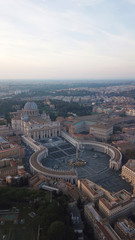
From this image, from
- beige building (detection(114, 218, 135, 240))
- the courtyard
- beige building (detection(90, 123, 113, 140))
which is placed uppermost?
beige building (detection(90, 123, 113, 140))

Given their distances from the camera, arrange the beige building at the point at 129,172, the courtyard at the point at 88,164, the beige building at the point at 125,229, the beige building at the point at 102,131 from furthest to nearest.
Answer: the beige building at the point at 102,131
the courtyard at the point at 88,164
the beige building at the point at 129,172
the beige building at the point at 125,229

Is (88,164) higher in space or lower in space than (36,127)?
lower

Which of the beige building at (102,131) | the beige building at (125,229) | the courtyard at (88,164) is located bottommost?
the courtyard at (88,164)

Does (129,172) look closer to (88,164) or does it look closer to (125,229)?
(88,164)

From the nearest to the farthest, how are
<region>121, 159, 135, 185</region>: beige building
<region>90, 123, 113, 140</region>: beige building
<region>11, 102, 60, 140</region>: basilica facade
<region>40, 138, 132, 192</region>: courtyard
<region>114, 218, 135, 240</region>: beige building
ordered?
<region>114, 218, 135, 240</region>: beige building < <region>121, 159, 135, 185</region>: beige building < <region>40, 138, 132, 192</region>: courtyard < <region>90, 123, 113, 140</region>: beige building < <region>11, 102, 60, 140</region>: basilica facade

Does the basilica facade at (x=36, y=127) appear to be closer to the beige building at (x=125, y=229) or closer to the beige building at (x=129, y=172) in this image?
the beige building at (x=129, y=172)

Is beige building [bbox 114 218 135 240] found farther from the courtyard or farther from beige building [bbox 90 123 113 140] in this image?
beige building [bbox 90 123 113 140]

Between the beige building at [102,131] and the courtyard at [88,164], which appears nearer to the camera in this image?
the courtyard at [88,164]

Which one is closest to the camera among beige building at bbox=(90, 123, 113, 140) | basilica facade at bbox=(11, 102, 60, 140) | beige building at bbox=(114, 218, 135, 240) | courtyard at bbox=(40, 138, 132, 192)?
beige building at bbox=(114, 218, 135, 240)

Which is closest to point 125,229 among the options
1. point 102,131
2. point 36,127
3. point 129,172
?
point 129,172

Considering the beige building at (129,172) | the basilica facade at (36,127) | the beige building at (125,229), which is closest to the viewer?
the beige building at (125,229)

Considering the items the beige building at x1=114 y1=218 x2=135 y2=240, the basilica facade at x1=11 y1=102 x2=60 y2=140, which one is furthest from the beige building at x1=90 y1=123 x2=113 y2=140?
the beige building at x1=114 y1=218 x2=135 y2=240

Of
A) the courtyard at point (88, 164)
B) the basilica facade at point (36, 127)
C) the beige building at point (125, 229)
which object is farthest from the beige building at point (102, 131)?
the beige building at point (125, 229)

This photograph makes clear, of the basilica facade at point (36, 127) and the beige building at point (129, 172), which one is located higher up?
the basilica facade at point (36, 127)
